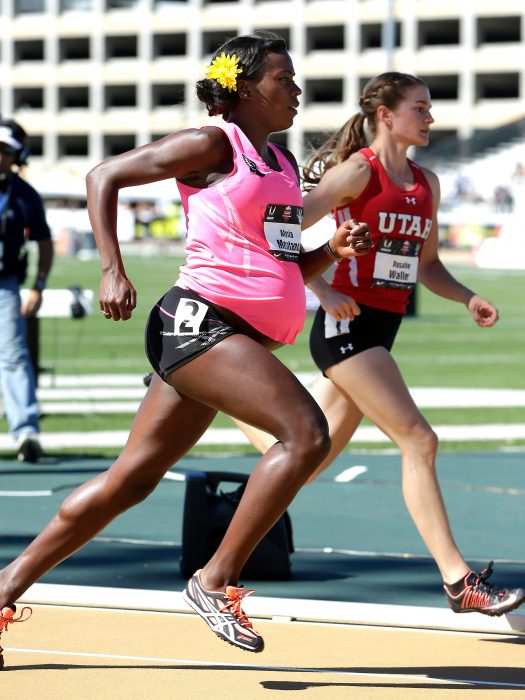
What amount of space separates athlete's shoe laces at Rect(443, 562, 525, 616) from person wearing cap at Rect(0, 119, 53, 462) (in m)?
5.25

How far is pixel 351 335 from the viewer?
20.7ft

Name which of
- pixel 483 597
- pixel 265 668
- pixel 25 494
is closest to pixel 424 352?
pixel 25 494

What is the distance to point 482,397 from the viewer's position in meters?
15.3

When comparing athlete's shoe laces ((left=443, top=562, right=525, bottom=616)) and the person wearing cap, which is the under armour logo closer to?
athlete's shoe laces ((left=443, top=562, right=525, bottom=616))

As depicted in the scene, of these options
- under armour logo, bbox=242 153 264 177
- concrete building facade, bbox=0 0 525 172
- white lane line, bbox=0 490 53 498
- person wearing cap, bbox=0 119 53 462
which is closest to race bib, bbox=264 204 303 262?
under armour logo, bbox=242 153 264 177

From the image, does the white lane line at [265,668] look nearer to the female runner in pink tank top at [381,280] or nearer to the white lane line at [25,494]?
the female runner in pink tank top at [381,280]

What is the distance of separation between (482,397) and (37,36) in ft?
323

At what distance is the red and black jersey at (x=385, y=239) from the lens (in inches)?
253

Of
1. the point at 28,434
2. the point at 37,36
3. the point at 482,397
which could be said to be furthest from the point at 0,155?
the point at 37,36

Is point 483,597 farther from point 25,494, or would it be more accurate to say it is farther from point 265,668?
point 25,494

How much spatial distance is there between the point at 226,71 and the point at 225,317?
793 mm

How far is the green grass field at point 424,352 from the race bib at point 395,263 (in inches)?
222

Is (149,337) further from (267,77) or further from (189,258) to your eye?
(267,77)

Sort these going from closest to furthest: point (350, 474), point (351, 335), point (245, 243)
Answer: point (245, 243), point (351, 335), point (350, 474)
